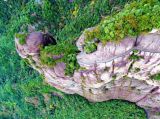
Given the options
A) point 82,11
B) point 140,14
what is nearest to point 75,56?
point 140,14

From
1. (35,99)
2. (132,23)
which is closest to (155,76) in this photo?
(132,23)

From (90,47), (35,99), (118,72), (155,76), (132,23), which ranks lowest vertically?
(35,99)

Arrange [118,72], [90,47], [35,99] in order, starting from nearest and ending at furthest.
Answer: [90,47], [118,72], [35,99]

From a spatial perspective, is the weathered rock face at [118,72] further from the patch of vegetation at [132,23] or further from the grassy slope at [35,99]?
the grassy slope at [35,99]

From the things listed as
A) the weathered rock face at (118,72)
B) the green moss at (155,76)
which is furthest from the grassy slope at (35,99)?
the green moss at (155,76)

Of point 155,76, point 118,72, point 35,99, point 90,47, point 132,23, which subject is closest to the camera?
point 132,23

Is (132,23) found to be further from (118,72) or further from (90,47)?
(118,72)

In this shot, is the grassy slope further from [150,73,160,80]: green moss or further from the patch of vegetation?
the patch of vegetation
